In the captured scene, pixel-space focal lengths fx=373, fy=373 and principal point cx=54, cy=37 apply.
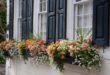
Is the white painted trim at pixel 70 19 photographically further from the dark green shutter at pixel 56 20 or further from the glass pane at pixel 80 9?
the glass pane at pixel 80 9

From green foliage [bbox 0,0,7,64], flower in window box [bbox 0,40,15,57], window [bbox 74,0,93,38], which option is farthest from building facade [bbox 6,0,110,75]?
green foliage [bbox 0,0,7,64]

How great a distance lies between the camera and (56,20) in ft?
32.4

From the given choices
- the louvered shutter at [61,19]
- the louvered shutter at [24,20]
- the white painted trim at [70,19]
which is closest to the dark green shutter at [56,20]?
the louvered shutter at [61,19]

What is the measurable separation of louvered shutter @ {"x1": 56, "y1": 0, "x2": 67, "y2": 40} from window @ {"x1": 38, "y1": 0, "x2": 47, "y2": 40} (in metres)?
1.31

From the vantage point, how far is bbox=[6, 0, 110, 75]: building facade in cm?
724

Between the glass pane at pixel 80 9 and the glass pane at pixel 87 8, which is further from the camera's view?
the glass pane at pixel 80 9

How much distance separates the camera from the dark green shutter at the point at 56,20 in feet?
30.7

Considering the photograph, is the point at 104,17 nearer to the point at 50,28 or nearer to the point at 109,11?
the point at 109,11

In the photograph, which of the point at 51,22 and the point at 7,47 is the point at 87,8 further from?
the point at 7,47

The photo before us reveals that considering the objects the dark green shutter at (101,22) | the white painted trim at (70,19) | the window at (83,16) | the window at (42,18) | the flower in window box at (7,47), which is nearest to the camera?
the dark green shutter at (101,22)

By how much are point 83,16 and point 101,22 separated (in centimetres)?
118

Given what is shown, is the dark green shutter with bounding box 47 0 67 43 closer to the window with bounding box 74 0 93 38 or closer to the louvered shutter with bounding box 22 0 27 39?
the window with bounding box 74 0 93 38

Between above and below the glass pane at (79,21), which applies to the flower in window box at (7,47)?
below

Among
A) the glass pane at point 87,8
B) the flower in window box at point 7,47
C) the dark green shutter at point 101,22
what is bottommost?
the flower in window box at point 7,47
